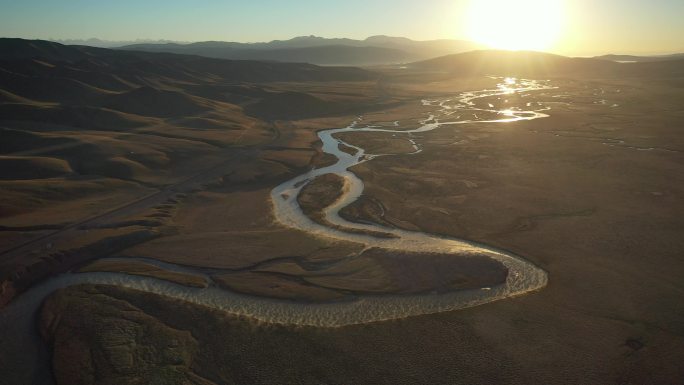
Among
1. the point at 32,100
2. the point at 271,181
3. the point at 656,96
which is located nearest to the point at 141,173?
the point at 271,181

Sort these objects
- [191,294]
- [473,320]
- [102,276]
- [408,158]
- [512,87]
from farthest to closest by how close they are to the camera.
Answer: [512,87], [408,158], [102,276], [191,294], [473,320]

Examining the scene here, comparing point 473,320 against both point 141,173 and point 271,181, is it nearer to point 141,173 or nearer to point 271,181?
point 271,181

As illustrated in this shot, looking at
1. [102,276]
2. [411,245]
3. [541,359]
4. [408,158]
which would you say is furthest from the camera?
[408,158]

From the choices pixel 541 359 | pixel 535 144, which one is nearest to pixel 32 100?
pixel 535 144

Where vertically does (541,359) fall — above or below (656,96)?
below

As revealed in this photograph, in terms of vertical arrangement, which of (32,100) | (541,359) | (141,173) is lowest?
(541,359)

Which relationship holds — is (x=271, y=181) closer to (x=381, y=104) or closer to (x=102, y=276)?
(x=102, y=276)

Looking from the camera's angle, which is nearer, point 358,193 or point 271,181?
point 358,193

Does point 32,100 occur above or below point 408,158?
above

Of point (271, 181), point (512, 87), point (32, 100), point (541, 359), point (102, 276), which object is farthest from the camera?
point (512, 87)
